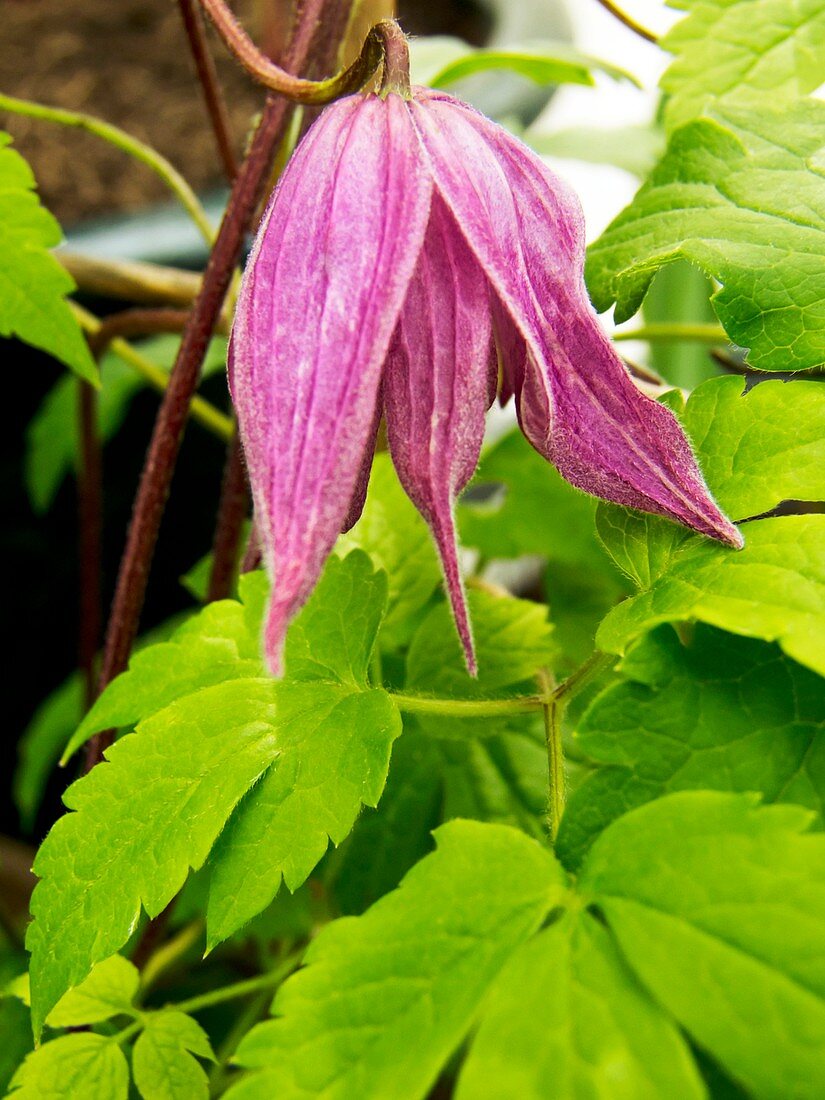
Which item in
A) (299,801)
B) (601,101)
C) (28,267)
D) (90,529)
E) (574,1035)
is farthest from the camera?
(601,101)

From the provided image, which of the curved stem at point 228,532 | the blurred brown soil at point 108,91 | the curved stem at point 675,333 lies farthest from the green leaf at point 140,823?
the blurred brown soil at point 108,91

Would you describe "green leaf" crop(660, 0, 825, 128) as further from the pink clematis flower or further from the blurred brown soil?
the blurred brown soil

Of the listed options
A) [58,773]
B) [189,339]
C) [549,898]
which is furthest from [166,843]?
[58,773]

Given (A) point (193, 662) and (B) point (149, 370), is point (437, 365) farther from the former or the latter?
(B) point (149, 370)

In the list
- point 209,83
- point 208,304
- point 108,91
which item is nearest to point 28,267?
point 208,304

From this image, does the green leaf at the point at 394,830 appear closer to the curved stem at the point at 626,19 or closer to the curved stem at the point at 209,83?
the curved stem at the point at 209,83
